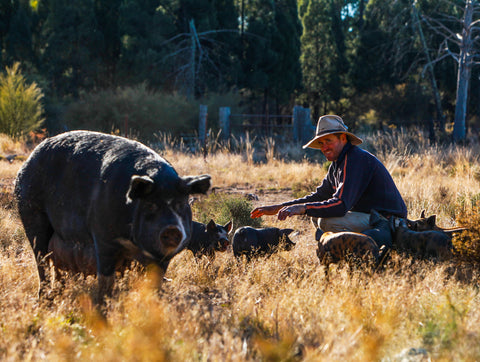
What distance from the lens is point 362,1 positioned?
109 ft

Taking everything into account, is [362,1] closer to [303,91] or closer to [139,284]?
[303,91]

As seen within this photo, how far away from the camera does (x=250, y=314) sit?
140 inches

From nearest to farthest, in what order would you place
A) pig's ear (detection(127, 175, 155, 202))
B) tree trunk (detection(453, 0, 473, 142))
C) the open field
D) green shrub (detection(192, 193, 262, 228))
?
the open field → pig's ear (detection(127, 175, 155, 202)) → green shrub (detection(192, 193, 262, 228)) → tree trunk (detection(453, 0, 473, 142))

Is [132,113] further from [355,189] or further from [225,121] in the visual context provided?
[355,189]

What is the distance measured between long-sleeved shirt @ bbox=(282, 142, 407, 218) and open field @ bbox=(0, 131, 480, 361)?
0.55m

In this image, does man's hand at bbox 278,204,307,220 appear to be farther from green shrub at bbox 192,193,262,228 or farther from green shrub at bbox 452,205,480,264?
green shrub at bbox 192,193,262,228

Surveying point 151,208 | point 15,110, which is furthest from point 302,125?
point 151,208

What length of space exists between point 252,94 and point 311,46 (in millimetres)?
4665

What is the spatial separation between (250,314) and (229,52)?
25.0 metres

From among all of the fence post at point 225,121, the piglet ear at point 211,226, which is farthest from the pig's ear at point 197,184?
the fence post at point 225,121

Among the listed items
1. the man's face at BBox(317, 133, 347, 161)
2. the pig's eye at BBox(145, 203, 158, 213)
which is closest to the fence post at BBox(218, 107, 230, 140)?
the man's face at BBox(317, 133, 347, 161)

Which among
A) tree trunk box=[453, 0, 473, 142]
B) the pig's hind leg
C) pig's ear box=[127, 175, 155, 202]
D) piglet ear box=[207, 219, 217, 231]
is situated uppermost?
tree trunk box=[453, 0, 473, 142]

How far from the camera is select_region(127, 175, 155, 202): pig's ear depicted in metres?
3.01

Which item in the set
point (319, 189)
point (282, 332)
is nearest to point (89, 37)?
point (319, 189)
